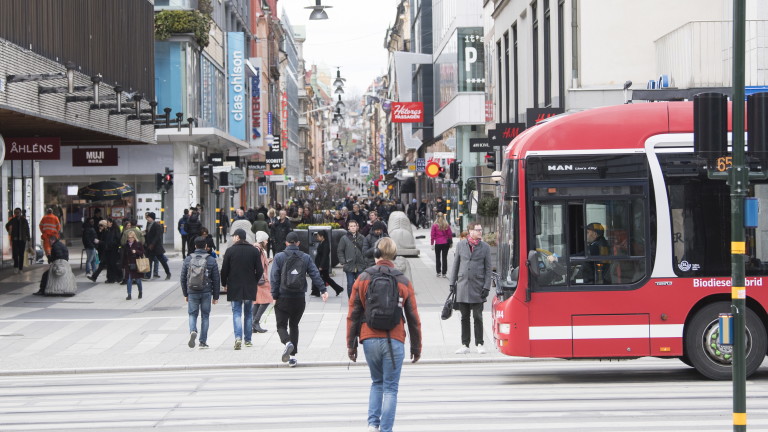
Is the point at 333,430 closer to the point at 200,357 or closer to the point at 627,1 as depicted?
the point at 200,357

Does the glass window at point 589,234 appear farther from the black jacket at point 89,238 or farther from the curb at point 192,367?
the black jacket at point 89,238

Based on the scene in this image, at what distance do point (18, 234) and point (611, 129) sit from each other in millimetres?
20738

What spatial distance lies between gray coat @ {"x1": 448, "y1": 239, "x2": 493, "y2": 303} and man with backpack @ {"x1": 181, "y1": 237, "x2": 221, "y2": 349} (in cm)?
355

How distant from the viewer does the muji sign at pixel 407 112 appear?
2591 inches

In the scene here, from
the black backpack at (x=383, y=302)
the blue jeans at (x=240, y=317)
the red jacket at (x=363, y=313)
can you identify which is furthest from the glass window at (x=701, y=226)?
the blue jeans at (x=240, y=317)

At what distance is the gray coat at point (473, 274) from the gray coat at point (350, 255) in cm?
636

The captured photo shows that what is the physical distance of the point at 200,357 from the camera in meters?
15.5

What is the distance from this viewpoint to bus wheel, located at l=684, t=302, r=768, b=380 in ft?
39.3

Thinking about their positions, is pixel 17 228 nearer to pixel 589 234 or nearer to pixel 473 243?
pixel 473 243

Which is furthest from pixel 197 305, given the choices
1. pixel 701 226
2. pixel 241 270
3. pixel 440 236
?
pixel 440 236

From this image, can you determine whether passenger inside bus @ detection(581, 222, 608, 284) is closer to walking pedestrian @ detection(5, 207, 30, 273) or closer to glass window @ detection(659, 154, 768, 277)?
glass window @ detection(659, 154, 768, 277)

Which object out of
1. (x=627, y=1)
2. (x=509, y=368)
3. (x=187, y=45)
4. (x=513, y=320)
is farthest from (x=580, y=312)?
(x=187, y=45)

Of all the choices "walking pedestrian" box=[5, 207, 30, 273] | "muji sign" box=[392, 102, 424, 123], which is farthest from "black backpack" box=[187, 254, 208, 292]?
"muji sign" box=[392, 102, 424, 123]

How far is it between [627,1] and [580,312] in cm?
1258
